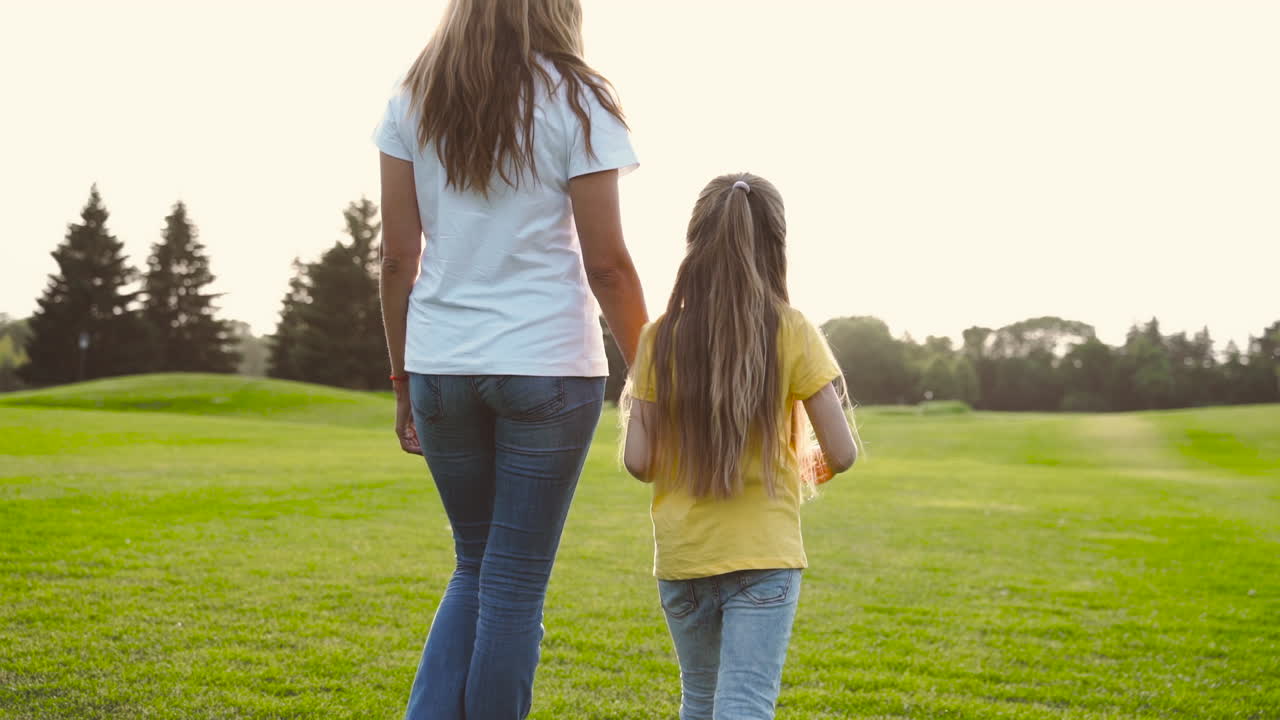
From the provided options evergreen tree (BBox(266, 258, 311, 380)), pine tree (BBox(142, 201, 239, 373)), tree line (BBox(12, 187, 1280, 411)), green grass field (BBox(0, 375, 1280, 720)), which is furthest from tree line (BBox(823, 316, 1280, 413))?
green grass field (BBox(0, 375, 1280, 720))

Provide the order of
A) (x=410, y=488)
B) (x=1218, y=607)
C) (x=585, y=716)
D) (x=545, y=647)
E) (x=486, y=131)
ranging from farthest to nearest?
1. (x=410, y=488)
2. (x=1218, y=607)
3. (x=545, y=647)
4. (x=585, y=716)
5. (x=486, y=131)

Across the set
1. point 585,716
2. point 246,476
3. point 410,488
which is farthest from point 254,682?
point 246,476

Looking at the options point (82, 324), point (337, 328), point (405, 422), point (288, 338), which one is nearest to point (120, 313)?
point (82, 324)

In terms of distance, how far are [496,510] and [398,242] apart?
2.20ft

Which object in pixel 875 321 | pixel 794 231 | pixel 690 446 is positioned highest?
pixel 875 321

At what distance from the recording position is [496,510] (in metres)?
2.05

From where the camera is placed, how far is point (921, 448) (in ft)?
77.5

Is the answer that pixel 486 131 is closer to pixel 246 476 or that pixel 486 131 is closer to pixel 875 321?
pixel 246 476

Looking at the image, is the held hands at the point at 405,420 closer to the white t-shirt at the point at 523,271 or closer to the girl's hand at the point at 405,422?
the girl's hand at the point at 405,422

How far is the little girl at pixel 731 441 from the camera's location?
2.12 meters

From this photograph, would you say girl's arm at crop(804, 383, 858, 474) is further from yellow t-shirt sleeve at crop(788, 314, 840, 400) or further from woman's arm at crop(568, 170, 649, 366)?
woman's arm at crop(568, 170, 649, 366)

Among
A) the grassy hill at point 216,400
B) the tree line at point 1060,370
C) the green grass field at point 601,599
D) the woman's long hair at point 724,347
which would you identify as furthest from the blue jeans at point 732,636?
the tree line at point 1060,370

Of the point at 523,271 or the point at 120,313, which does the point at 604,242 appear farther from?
the point at 120,313

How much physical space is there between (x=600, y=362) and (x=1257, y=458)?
24549 millimetres
